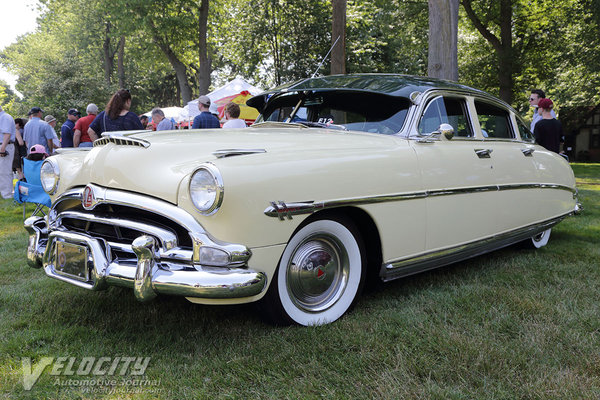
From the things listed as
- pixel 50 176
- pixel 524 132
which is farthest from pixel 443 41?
pixel 50 176

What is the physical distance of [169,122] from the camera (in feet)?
27.1

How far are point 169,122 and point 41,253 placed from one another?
5789mm

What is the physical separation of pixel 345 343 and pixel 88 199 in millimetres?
1548

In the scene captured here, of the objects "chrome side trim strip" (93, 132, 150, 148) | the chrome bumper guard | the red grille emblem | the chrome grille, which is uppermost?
"chrome side trim strip" (93, 132, 150, 148)

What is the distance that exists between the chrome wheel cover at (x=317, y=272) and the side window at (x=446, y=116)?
1.15 meters

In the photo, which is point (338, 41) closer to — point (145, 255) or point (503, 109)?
point (503, 109)

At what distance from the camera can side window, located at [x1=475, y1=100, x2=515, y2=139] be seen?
154 inches

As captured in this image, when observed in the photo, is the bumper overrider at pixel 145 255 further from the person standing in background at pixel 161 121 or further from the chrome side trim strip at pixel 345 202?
the person standing in background at pixel 161 121

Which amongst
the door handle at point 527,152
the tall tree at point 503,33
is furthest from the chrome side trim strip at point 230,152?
the tall tree at point 503,33

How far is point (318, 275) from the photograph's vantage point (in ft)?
8.70

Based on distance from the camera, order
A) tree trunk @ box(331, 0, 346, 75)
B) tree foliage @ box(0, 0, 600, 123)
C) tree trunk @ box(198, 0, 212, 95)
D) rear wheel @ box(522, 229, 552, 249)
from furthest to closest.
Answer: tree foliage @ box(0, 0, 600, 123) < tree trunk @ box(198, 0, 212, 95) < tree trunk @ box(331, 0, 346, 75) < rear wheel @ box(522, 229, 552, 249)

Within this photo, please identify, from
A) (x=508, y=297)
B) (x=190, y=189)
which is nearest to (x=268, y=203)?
(x=190, y=189)

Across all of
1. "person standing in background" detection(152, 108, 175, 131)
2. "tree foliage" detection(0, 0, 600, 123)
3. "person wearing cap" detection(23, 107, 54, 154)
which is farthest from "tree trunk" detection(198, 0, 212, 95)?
"person wearing cap" detection(23, 107, 54, 154)

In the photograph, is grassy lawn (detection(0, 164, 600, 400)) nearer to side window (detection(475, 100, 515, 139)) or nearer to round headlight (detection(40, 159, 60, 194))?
round headlight (detection(40, 159, 60, 194))
